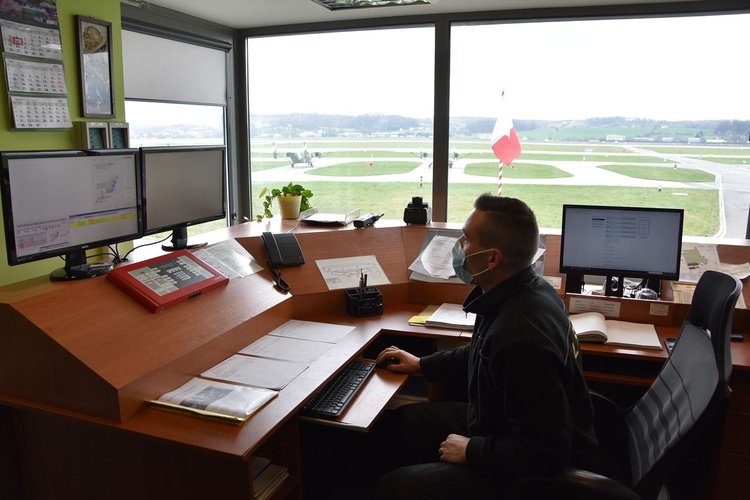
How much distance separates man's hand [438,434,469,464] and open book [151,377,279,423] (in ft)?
1.84

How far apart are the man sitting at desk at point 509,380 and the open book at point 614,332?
0.63 meters

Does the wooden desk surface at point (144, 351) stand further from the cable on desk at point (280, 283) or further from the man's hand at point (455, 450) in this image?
the man's hand at point (455, 450)

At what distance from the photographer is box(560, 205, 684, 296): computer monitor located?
262 centimetres

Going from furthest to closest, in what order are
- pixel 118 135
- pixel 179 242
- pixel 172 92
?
pixel 172 92 → pixel 118 135 → pixel 179 242

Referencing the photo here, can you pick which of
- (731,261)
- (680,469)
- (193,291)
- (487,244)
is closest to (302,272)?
(193,291)

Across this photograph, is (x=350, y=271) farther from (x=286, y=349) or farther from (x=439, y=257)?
(x=286, y=349)

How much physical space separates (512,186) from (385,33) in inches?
57.5

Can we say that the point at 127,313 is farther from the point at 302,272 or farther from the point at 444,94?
the point at 444,94

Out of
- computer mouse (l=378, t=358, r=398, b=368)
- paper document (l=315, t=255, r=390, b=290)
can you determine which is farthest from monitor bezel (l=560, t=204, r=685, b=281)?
computer mouse (l=378, t=358, r=398, b=368)

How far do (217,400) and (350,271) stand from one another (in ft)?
4.02

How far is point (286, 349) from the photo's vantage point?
7.41 ft

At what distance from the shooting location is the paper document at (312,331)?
7.92ft

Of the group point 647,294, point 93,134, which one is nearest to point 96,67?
point 93,134

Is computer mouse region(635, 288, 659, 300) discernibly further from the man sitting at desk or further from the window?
the window
